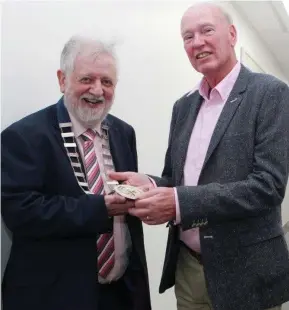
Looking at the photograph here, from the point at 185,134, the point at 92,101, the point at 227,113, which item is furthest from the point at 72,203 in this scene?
the point at 227,113

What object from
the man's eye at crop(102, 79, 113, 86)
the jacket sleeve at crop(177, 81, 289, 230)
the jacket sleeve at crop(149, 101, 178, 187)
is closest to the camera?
the jacket sleeve at crop(177, 81, 289, 230)

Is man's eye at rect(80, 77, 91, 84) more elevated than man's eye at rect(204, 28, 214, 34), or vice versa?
man's eye at rect(204, 28, 214, 34)

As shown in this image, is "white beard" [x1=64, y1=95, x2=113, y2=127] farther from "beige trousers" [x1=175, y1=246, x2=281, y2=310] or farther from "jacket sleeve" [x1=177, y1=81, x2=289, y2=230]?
"beige trousers" [x1=175, y1=246, x2=281, y2=310]

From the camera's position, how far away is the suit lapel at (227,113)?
1274mm

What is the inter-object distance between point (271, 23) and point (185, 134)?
4.81 feet

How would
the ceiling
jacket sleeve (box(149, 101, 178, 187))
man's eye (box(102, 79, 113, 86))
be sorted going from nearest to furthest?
1. man's eye (box(102, 79, 113, 86))
2. jacket sleeve (box(149, 101, 178, 187))
3. the ceiling

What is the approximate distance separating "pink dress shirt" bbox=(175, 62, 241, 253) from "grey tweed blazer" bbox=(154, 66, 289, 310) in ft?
0.24

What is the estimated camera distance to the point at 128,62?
163 cm

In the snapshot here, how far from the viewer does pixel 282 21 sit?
8.27 feet

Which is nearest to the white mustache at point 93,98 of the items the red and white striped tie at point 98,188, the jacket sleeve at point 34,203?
the red and white striped tie at point 98,188

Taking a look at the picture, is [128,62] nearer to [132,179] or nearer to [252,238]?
[132,179]

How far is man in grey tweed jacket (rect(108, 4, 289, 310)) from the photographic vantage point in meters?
1.21

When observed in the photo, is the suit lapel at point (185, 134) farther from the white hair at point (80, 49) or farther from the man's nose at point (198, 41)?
the white hair at point (80, 49)

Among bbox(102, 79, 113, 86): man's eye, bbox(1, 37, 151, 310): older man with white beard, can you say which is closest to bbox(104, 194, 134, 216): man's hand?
bbox(1, 37, 151, 310): older man with white beard
